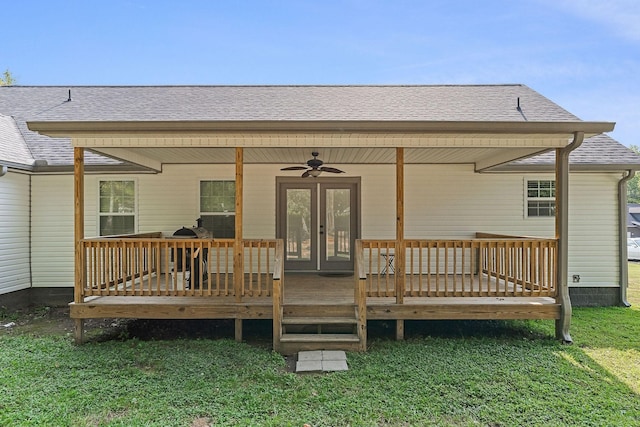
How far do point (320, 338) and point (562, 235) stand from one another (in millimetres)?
3679

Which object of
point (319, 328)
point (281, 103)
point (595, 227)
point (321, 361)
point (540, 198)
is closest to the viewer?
point (321, 361)

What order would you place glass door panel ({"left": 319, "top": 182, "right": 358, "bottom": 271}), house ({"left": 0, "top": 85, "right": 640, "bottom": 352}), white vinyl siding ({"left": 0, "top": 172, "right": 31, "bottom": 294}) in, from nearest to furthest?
1. house ({"left": 0, "top": 85, "right": 640, "bottom": 352})
2. white vinyl siding ({"left": 0, "top": 172, "right": 31, "bottom": 294})
3. glass door panel ({"left": 319, "top": 182, "right": 358, "bottom": 271})

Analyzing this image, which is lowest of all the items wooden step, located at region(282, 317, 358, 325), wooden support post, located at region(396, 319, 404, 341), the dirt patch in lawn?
the dirt patch in lawn

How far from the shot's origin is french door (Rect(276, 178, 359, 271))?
8.11 metres

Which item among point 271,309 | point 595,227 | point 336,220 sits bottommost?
point 271,309

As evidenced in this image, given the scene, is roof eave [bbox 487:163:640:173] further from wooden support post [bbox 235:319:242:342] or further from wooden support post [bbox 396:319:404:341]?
wooden support post [bbox 235:319:242:342]

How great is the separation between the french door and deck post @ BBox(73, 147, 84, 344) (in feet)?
12.3

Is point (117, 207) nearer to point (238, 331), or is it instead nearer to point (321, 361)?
point (238, 331)

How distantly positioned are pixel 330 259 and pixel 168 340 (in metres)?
3.70

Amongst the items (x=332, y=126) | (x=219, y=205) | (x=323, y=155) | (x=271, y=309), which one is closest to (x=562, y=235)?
(x=332, y=126)

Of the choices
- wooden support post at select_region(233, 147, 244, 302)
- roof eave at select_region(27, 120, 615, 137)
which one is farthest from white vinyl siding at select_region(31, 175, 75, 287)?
wooden support post at select_region(233, 147, 244, 302)

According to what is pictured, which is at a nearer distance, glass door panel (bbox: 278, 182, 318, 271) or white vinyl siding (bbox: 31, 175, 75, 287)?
white vinyl siding (bbox: 31, 175, 75, 287)

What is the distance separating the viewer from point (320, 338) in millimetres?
5031

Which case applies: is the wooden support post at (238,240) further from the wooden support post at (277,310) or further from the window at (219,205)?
the window at (219,205)
